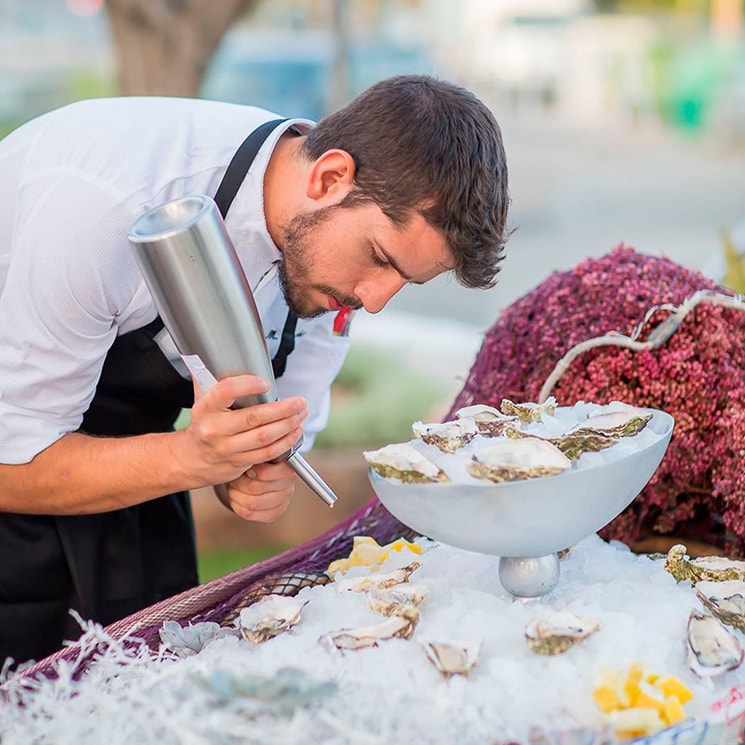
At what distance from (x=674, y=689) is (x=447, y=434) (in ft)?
1.07

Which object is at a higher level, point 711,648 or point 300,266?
point 300,266

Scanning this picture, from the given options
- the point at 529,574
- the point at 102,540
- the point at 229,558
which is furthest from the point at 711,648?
the point at 229,558

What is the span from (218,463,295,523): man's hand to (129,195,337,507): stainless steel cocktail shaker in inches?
7.3

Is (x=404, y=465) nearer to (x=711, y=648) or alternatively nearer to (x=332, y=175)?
(x=711, y=648)

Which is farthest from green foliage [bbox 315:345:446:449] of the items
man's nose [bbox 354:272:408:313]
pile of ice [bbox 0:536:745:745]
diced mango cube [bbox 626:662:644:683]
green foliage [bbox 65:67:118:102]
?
green foliage [bbox 65:67:118:102]

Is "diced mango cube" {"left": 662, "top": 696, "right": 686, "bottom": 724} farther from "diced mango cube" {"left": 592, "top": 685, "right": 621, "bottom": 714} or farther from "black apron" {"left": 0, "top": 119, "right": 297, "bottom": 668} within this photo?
"black apron" {"left": 0, "top": 119, "right": 297, "bottom": 668}

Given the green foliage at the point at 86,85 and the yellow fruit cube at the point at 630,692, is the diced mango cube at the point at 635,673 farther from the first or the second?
the green foliage at the point at 86,85

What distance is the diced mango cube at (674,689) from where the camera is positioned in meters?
0.94

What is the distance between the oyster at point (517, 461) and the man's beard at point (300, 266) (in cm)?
40

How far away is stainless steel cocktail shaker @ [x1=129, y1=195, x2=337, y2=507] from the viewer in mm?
1025

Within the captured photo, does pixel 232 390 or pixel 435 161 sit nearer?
pixel 232 390

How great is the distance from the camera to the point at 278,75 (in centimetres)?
951

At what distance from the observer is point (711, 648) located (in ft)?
3.25

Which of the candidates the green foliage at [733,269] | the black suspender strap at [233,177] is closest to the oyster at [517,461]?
the black suspender strap at [233,177]
